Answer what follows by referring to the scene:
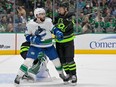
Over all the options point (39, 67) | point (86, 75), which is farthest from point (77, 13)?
point (39, 67)

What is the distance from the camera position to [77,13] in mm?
14000

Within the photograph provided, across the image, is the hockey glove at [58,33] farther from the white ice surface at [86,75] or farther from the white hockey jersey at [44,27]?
the white ice surface at [86,75]

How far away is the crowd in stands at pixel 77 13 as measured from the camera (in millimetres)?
13781

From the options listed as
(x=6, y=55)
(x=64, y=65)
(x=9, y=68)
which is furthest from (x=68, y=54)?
(x=6, y=55)

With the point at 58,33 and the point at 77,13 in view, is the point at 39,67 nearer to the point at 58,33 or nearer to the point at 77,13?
the point at 58,33

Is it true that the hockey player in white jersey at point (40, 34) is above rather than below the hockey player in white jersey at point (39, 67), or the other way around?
above

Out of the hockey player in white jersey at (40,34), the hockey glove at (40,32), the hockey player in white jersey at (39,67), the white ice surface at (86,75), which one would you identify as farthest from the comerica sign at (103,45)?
the hockey glove at (40,32)

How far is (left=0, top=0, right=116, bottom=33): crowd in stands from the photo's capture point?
45.2 feet

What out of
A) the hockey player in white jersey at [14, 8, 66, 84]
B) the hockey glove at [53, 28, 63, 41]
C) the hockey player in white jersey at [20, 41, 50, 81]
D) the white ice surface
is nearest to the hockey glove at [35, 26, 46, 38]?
the hockey player in white jersey at [14, 8, 66, 84]

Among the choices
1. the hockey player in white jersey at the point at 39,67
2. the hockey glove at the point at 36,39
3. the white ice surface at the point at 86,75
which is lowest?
the white ice surface at the point at 86,75

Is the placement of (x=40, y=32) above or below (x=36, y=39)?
above

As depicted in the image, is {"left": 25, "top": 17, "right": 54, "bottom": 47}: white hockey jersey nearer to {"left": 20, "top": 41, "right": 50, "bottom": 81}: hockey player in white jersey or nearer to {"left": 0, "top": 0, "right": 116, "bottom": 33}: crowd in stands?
{"left": 20, "top": 41, "right": 50, "bottom": 81}: hockey player in white jersey

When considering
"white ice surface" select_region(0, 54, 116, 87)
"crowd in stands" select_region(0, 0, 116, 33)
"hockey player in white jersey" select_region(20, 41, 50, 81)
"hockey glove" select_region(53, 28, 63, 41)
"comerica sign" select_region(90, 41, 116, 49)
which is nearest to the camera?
"hockey glove" select_region(53, 28, 63, 41)

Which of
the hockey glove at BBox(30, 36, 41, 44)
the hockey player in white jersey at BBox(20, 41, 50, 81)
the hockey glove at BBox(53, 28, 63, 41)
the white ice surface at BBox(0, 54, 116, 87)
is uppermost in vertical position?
the hockey glove at BBox(53, 28, 63, 41)
